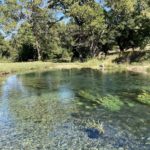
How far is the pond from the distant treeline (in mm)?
46903

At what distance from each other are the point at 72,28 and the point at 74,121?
64.1 metres

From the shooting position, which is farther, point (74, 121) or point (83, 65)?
point (83, 65)

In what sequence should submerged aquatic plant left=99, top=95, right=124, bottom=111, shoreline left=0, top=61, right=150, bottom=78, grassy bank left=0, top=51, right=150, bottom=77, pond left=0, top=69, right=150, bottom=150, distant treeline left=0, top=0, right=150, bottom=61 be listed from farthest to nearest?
distant treeline left=0, top=0, right=150, bottom=61
grassy bank left=0, top=51, right=150, bottom=77
shoreline left=0, top=61, right=150, bottom=78
submerged aquatic plant left=99, top=95, right=124, bottom=111
pond left=0, top=69, right=150, bottom=150

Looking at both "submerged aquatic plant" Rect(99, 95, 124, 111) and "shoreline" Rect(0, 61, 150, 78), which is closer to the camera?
"submerged aquatic plant" Rect(99, 95, 124, 111)

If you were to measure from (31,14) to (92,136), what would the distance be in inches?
3022

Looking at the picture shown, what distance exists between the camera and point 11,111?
2525 centimetres

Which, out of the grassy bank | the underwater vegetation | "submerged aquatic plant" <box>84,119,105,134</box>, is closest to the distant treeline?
the grassy bank

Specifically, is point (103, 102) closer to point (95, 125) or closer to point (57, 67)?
point (95, 125)

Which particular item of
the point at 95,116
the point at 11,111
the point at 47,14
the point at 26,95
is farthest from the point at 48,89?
the point at 47,14

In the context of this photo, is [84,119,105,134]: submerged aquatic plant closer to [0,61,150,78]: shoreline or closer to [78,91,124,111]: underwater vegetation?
[78,91,124,111]: underwater vegetation

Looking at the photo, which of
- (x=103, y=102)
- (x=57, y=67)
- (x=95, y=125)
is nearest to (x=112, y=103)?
Answer: (x=103, y=102)

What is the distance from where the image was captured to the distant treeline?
3172 inches

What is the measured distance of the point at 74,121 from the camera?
2178 centimetres

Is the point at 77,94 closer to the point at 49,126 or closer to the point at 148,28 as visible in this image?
the point at 49,126
